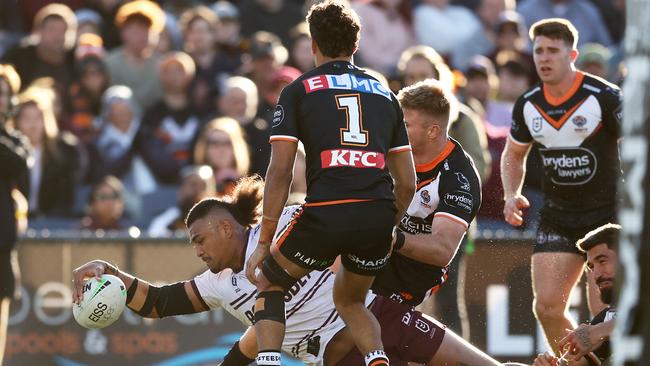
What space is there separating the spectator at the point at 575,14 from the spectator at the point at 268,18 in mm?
2881

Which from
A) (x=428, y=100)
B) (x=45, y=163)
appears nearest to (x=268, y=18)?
(x=45, y=163)

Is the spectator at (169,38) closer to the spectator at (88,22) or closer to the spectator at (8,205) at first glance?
the spectator at (88,22)

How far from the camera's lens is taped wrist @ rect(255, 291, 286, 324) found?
737 centimetres

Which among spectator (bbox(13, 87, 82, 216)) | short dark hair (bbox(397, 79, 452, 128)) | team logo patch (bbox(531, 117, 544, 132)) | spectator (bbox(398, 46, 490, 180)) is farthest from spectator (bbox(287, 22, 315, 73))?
short dark hair (bbox(397, 79, 452, 128))

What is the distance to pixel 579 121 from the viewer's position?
9164 millimetres

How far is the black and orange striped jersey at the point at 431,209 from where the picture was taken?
8352mm

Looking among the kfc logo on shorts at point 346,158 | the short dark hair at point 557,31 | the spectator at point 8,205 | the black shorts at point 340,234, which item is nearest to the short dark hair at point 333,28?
the kfc logo on shorts at point 346,158

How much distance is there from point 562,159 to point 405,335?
6.26 feet

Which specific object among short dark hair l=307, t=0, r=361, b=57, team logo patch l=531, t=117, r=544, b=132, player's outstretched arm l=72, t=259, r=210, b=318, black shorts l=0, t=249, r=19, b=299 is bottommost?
black shorts l=0, t=249, r=19, b=299

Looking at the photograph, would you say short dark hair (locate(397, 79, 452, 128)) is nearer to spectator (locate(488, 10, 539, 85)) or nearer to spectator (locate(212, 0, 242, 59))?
spectator (locate(488, 10, 539, 85))

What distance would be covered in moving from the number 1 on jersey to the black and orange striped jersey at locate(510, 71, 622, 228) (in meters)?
2.33

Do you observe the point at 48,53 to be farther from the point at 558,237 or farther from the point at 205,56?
the point at 558,237

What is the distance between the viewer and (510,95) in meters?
14.6

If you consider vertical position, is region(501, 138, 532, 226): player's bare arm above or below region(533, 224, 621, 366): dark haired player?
above
